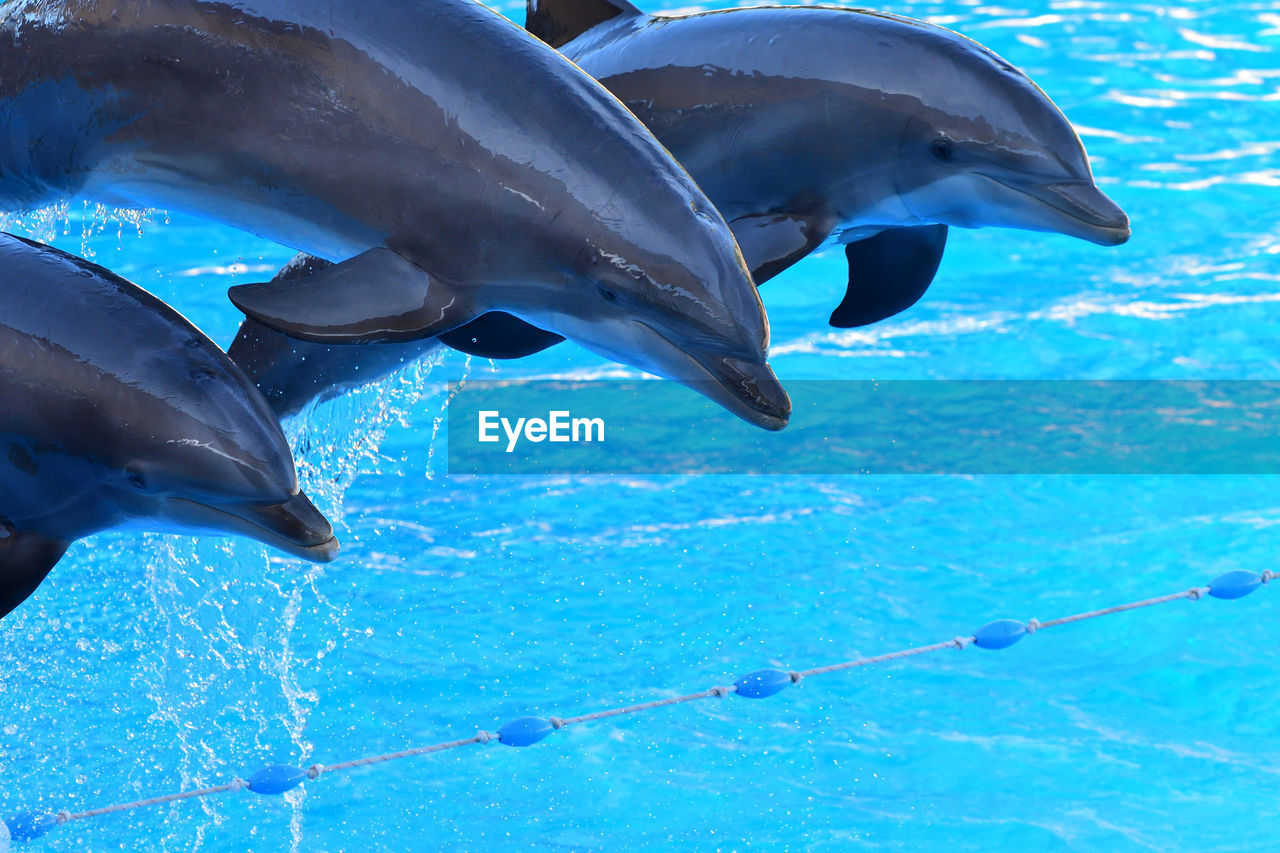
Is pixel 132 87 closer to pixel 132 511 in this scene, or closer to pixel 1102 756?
pixel 132 511

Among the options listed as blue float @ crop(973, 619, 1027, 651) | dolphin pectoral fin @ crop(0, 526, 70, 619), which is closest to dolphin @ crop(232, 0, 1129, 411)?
dolphin pectoral fin @ crop(0, 526, 70, 619)

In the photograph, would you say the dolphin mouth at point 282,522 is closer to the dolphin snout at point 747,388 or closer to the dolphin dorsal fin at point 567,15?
the dolphin snout at point 747,388

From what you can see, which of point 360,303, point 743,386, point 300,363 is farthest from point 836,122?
point 300,363

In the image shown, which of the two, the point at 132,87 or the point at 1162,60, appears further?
the point at 1162,60

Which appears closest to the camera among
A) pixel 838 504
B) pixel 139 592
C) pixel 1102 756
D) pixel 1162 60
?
pixel 1102 756

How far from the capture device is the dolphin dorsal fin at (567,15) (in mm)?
4973

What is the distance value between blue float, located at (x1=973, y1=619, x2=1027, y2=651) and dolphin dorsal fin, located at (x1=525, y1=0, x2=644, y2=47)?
2902 millimetres

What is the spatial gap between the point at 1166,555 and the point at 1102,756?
1803mm

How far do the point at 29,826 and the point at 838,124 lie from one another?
3900 millimetres

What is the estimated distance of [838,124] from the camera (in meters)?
4.65

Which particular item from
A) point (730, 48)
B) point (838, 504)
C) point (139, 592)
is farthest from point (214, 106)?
point (838, 504)

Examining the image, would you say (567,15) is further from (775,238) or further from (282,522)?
(282,522)

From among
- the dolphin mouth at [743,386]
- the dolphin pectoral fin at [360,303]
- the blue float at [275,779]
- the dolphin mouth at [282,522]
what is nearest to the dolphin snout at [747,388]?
the dolphin mouth at [743,386]

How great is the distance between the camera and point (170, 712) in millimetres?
7258
